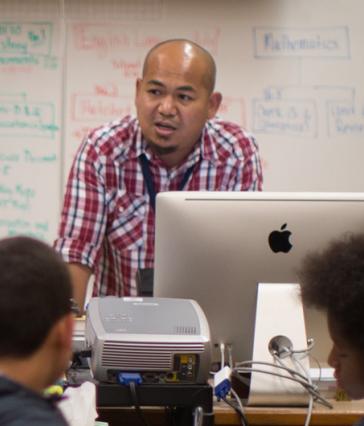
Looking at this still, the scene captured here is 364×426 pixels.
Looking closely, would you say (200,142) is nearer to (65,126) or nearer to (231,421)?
(65,126)

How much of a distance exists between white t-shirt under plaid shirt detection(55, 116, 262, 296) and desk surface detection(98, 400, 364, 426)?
0.91 m

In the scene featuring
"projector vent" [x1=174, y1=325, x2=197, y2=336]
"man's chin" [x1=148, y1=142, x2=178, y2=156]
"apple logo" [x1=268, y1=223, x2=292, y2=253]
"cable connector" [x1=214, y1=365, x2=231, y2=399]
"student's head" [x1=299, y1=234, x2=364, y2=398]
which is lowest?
"cable connector" [x1=214, y1=365, x2=231, y2=399]

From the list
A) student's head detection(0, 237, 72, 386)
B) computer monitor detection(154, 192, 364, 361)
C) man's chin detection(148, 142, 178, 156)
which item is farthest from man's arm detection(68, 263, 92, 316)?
student's head detection(0, 237, 72, 386)

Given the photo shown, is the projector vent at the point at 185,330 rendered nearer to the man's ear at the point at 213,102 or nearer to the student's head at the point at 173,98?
the student's head at the point at 173,98

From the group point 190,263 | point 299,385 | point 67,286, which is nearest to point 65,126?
point 190,263

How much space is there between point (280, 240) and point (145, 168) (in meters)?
0.98

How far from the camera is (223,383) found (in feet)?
5.10

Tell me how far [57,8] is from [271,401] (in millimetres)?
2293

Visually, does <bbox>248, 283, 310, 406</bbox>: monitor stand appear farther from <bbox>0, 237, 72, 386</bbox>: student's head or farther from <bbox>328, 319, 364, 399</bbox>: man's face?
<bbox>0, 237, 72, 386</bbox>: student's head

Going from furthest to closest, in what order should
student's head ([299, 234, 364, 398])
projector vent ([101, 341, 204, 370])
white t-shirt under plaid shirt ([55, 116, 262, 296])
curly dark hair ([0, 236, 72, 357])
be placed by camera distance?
white t-shirt under plaid shirt ([55, 116, 262, 296]) < projector vent ([101, 341, 204, 370]) < student's head ([299, 234, 364, 398]) < curly dark hair ([0, 236, 72, 357])

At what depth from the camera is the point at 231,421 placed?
1.55 metres

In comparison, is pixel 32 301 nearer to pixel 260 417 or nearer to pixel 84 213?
→ pixel 260 417

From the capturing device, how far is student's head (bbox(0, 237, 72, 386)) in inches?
37.1

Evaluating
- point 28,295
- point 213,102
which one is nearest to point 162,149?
point 213,102
